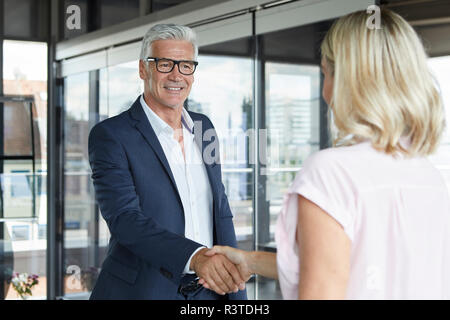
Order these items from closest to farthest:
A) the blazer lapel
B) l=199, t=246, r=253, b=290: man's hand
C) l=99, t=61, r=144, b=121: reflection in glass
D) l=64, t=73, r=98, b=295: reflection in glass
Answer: l=199, t=246, r=253, b=290: man's hand < the blazer lapel < l=99, t=61, r=144, b=121: reflection in glass < l=64, t=73, r=98, b=295: reflection in glass

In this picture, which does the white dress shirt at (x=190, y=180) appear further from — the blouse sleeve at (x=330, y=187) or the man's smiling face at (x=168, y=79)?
the blouse sleeve at (x=330, y=187)

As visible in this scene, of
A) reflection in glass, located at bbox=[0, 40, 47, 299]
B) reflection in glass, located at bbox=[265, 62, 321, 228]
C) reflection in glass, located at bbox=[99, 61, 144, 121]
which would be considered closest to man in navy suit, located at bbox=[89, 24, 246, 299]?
reflection in glass, located at bbox=[265, 62, 321, 228]

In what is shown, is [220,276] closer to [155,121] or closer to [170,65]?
[155,121]

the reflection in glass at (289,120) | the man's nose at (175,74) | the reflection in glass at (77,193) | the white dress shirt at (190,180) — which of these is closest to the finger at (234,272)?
the white dress shirt at (190,180)

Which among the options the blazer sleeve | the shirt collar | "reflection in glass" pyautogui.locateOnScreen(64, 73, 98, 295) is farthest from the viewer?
"reflection in glass" pyautogui.locateOnScreen(64, 73, 98, 295)

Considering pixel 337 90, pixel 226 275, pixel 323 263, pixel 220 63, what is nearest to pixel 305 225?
pixel 323 263

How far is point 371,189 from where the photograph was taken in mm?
1120

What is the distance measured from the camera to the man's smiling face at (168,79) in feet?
7.58

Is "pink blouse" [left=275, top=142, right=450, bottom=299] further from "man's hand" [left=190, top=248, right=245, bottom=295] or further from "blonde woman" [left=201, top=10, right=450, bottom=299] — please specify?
"man's hand" [left=190, top=248, right=245, bottom=295]

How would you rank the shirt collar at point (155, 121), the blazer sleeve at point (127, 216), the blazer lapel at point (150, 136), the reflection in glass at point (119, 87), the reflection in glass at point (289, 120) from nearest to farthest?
the blazer sleeve at point (127, 216) < the blazer lapel at point (150, 136) < the shirt collar at point (155, 121) < the reflection in glass at point (289, 120) < the reflection in glass at point (119, 87)

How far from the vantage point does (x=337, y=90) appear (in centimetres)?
116

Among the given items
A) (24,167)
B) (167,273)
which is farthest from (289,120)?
(24,167)

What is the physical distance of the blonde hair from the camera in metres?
1.13

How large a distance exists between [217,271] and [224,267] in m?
0.03
